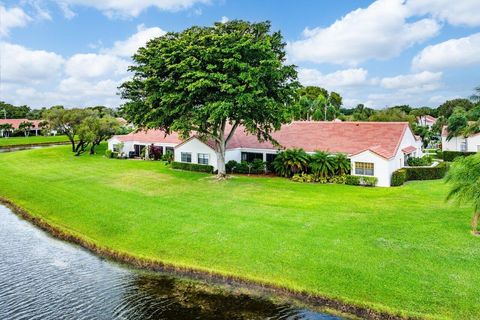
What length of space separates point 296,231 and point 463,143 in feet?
153

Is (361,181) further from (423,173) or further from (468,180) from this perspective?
(468,180)

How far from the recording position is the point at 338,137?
38625 millimetres

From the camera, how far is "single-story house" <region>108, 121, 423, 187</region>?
108 feet

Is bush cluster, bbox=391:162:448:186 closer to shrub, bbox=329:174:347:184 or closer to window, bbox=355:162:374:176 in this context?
window, bbox=355:162:374:176

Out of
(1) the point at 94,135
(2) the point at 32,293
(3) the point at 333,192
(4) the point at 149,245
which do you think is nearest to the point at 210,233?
(4) the point at 149,245

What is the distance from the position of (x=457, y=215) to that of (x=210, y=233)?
14776 millimetres

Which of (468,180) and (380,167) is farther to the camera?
(380,167)

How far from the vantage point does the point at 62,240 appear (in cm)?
2188

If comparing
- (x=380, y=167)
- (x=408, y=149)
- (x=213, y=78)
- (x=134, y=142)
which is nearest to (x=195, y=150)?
(x=213, y=78)

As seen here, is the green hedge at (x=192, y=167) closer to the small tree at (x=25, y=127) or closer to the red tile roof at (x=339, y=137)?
the red tile roof at (x=339, y=137)

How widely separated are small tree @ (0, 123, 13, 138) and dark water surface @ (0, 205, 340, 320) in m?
90.6

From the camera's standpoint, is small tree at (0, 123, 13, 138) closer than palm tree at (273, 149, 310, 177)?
No

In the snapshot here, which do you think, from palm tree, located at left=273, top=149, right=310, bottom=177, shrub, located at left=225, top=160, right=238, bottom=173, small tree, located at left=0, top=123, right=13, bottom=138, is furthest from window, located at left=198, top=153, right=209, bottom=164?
small tree, located at left=0, top=123, right=13, bottom=138

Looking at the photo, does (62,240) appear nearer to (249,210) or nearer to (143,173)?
(249,210)
